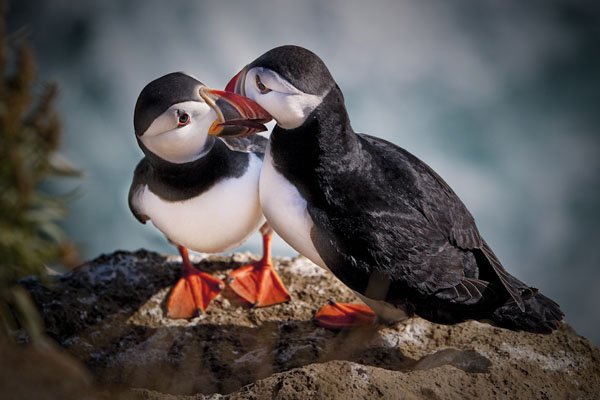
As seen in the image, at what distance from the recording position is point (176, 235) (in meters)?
2.50

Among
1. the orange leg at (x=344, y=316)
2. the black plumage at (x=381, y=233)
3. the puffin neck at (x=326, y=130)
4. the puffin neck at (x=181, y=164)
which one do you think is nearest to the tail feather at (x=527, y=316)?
the black plumage at (x=381, y=233)

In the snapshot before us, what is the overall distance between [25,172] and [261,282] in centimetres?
151

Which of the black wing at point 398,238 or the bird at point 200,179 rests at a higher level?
the bird at point 200,179

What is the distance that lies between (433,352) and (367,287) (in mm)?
426

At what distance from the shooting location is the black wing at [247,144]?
8.06ft

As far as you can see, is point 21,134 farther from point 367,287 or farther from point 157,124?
point 367,287

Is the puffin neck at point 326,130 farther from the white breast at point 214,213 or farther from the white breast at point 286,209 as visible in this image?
the white breast at point 214,213

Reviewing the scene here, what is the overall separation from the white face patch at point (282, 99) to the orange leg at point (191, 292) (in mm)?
908

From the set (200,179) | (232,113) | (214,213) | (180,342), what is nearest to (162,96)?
(232,113)

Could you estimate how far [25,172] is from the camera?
1.32 metres

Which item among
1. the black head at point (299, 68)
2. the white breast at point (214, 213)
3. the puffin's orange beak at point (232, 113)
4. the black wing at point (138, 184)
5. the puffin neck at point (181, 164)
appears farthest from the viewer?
the black wing at point (138, 184)

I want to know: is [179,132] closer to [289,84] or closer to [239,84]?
[239,84]

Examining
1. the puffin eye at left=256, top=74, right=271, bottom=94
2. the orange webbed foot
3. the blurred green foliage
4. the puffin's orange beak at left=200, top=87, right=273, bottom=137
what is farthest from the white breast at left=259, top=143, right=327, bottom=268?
the blurred green foliage

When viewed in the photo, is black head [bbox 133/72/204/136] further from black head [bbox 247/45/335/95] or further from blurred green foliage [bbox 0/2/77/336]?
blurred green foliage [bbox 0/2/77/336]
